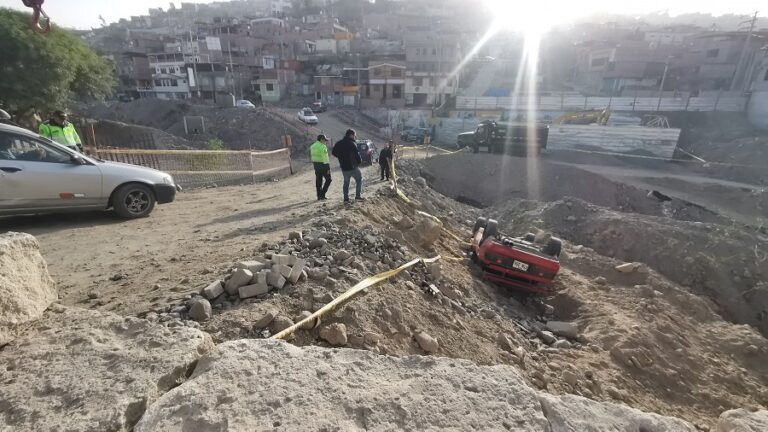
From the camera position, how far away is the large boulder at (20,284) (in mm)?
2357

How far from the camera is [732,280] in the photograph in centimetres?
752

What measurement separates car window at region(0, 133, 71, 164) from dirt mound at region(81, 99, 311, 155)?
20.3 meters

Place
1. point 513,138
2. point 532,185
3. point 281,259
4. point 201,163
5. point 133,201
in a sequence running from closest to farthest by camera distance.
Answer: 1. point 281,259
2. point 133,201
3. point 201,163
4. point 532,185
5. point 513,138

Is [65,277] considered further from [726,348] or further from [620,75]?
[620,75]

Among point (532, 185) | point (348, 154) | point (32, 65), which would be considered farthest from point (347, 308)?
point (32, 65)

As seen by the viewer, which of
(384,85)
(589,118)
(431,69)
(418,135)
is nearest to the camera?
(589,118)

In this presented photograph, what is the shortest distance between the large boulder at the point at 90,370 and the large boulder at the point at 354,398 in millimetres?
142

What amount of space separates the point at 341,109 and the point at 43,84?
30.5 meters

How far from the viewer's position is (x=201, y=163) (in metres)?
12.4

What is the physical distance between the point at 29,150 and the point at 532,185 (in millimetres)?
16906

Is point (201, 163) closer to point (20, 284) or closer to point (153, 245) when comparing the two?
point (153, 245)

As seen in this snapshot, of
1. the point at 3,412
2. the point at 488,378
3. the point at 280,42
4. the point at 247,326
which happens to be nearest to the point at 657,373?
the point at 488,378

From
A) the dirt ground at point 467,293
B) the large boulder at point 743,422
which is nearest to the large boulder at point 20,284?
the dirt ground at point 467,293

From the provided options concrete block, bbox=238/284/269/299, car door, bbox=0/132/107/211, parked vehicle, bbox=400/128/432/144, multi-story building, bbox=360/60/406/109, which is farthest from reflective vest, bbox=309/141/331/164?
multi-story building, bbox=360/60/406/109
